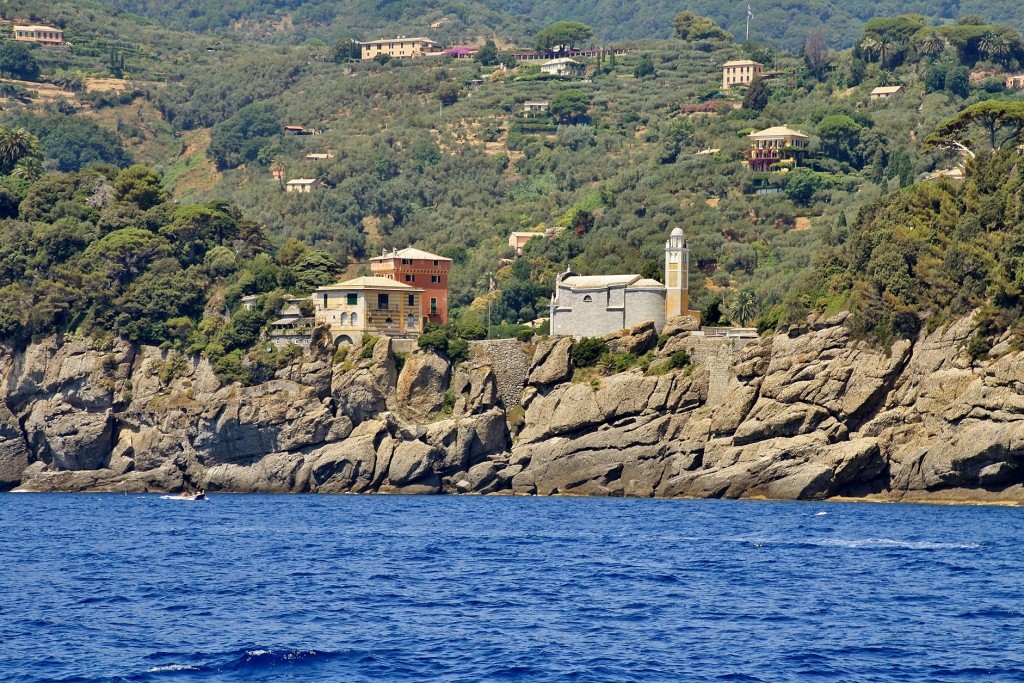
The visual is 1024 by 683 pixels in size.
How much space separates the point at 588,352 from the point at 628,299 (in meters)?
3.57

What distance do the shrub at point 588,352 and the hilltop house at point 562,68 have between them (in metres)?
101

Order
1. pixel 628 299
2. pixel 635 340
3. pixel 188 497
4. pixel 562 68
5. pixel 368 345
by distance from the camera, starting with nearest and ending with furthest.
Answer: pixel 188 497
pixel 635 340
pixel 628 299
pixel 368 345
pixel 562 68

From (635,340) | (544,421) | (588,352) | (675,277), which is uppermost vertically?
(675,277)

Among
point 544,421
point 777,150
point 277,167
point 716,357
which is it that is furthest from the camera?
point 277,167

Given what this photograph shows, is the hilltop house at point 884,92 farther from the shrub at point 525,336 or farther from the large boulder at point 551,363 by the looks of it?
the large boulder at point 551,363

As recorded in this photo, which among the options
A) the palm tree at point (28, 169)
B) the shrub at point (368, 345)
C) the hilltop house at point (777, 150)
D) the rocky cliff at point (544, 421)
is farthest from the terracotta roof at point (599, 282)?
the hilltop house at point (777, 150)

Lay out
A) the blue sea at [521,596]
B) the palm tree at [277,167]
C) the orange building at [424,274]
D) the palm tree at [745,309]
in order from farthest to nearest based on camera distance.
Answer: the palm tree at [277,167] → the palm tree at [745,309] → the orange building at [424,274] → the blue sea at [521,596]

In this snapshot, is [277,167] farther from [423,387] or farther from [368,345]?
[423,387]

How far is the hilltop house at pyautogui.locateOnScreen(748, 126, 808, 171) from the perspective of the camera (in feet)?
477

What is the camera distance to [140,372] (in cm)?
9900

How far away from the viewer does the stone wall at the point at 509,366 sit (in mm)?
94812

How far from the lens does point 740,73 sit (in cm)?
18112

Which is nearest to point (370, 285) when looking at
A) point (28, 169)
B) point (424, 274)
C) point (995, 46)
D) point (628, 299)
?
point (424, 274)

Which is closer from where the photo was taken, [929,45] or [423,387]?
[423,387]
